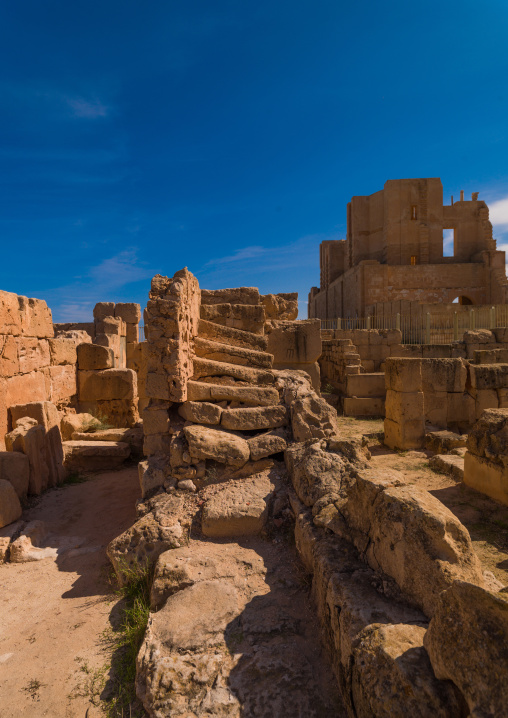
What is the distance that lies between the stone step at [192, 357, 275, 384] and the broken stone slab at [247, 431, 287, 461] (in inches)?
34.0

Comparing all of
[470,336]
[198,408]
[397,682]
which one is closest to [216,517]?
[198,408]

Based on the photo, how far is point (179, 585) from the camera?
113 inches

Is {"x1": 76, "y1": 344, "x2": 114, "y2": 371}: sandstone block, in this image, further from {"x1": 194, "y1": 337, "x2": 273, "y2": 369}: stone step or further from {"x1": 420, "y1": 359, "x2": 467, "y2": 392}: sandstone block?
{"x1": 420, "y1": 359, "x2": 467, "y2": 392}: sandstone block

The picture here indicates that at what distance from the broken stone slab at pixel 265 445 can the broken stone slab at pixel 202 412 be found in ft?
1.46

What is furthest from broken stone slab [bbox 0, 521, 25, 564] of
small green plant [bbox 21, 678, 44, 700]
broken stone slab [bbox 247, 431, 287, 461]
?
broken stone slab [bbox 247, 431, 287, 461]

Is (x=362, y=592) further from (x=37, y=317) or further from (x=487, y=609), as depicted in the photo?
(x=37, y=317)

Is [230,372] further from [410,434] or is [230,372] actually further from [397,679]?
[410,434]

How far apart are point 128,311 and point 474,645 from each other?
48.8ft

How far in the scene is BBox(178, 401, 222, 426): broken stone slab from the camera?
4.32m

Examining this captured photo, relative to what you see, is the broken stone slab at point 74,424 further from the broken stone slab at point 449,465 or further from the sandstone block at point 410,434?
the broken stone slab at point 449,465

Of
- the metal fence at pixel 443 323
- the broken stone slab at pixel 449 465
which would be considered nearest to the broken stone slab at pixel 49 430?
the broken stone slab at pixel 449 465

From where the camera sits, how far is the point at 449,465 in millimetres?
6312

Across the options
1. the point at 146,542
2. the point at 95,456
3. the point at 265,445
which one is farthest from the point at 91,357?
the point at 146,542

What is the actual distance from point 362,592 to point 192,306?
3731mm
